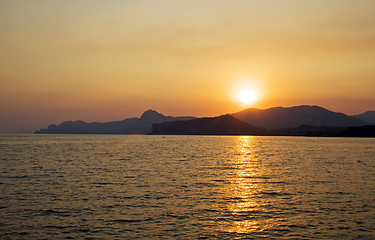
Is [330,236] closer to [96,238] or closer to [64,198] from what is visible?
[96,238]

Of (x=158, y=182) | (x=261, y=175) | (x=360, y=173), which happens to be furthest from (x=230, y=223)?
(x=360, y=173)

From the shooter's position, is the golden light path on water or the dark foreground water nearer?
the dark foreground water

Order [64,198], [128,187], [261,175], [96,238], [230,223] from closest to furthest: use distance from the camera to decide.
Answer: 1. [96,238]
2. [230,223]
3. [64,198]
4. [128,187]
5. [261,175]

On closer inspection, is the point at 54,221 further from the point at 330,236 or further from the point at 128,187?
the point at 330,236

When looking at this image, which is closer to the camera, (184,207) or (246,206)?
(184,207)

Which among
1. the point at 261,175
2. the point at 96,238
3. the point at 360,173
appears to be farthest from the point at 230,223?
the point at 360,173

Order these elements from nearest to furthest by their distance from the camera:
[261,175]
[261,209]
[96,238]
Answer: [96,238] → [261,209] → [261,175]

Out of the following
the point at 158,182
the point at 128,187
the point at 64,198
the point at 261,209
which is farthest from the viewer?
the point at 158,182

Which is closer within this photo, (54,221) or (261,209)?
(54,221)

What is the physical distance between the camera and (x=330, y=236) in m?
24.8

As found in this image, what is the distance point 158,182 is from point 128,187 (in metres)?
5.88

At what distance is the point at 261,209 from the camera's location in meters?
33.1

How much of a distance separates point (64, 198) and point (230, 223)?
1977 centimetres

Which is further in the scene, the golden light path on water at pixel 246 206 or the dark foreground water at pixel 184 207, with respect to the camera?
the golden light path on water at pixel 246 206
